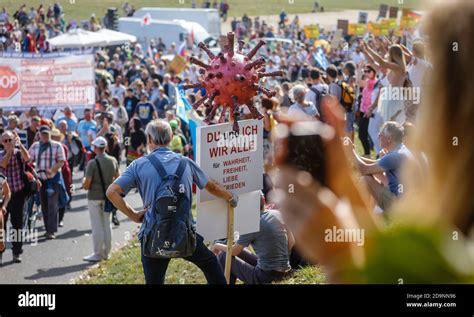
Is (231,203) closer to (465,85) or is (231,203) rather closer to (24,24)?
(465,85)

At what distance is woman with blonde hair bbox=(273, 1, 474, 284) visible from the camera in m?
1.41

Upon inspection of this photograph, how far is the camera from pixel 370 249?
1.50 meters

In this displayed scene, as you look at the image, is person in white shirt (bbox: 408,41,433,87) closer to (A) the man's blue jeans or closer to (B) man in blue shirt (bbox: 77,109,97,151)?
(A) the man's blue jeans

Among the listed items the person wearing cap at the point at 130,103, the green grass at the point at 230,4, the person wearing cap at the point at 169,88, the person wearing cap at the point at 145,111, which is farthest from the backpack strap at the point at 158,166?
the green grass at the point at 230,4

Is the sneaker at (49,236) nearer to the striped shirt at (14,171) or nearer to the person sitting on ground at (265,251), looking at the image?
the striped shirt at (14,171)

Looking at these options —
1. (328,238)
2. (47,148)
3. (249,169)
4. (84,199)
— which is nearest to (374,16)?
(84,199)

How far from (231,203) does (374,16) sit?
33.2 meters

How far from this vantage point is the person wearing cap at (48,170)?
12367 millimetres

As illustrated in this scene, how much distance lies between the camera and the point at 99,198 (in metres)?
11.2

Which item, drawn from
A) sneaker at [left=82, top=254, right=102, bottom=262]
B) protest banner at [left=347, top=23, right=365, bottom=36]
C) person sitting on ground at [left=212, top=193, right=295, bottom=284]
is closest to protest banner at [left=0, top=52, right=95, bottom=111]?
sneaker at [left=82, top=254, right=102, bottom=262]

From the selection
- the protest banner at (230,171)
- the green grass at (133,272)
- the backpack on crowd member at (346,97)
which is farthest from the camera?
the backpack on crowd member at (346,97)

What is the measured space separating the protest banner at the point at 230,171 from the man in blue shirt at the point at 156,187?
0.10 m

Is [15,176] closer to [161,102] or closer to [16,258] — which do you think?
[16,258]
